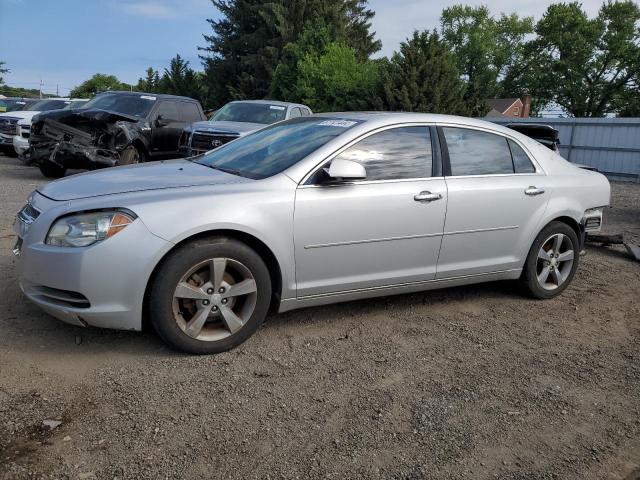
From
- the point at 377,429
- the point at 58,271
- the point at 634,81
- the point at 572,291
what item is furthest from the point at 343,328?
the point at 634,81

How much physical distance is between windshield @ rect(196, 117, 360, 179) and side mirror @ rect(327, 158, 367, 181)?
1.01 ft

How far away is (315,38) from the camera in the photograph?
1276 inches

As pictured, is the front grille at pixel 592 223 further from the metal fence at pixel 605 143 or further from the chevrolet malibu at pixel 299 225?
the metal fence at pixel 605 143

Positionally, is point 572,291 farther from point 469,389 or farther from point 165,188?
point 165,188

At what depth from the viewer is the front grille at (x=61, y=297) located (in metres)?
3.38

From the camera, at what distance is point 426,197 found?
4.29m

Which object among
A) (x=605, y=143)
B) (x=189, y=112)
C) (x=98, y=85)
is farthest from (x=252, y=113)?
(x=98, y=85)

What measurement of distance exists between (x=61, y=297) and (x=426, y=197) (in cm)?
254

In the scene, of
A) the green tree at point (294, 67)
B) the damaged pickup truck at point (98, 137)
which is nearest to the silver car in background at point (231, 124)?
the damaged pickup truck at point (98, 137)

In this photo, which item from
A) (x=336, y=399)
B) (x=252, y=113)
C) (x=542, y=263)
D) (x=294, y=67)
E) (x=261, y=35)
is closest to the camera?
(x=336, y=399)

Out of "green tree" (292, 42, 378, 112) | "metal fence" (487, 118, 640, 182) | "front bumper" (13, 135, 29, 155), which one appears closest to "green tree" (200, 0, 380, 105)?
"green tree" (292, 42, 378, 112)

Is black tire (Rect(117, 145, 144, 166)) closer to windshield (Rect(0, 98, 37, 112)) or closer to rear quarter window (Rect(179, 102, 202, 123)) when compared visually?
rear quarter window (Rect(179, 102, 202, 123))

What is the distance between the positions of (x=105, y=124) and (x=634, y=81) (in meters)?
57.6

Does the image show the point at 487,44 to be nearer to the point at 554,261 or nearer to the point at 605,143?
the point at 605,143
